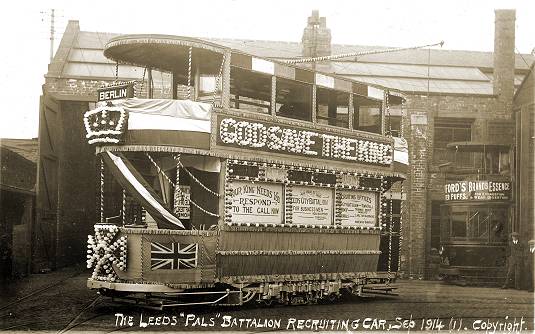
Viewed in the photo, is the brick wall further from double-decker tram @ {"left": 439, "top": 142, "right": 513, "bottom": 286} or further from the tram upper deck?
the tram upper deck

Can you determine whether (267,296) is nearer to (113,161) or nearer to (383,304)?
(383,304)

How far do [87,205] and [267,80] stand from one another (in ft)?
37.4

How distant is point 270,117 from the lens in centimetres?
1299

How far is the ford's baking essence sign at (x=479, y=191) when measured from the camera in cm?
1989

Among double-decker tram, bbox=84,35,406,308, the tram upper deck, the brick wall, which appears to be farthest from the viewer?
the brick wall

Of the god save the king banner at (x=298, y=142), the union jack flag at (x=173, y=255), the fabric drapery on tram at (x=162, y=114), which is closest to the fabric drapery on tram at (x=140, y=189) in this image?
the union jack flag at (x=173, y=255)

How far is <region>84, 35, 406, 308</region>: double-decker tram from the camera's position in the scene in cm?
1166

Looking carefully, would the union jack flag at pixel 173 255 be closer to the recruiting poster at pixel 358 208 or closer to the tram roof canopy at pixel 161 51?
the tram roof canopy at pixel 161 51

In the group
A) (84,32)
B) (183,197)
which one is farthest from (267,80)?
(84,32)

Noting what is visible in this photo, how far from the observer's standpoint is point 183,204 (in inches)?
529

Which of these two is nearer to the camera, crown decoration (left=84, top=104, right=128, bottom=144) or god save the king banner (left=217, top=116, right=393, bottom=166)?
crown decoration (left=84, top=104, right=128, bottom=144)

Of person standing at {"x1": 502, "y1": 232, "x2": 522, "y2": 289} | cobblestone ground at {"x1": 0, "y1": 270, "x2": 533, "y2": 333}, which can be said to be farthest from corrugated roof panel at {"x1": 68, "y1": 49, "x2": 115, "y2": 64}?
person standing at {"x1": 502, "y1": 232, "x2": 522, "y2": 289}

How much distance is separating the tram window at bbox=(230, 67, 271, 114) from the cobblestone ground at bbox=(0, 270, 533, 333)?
3673 millimetres

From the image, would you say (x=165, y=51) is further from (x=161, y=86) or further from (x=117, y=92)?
(x=161, y=86)
